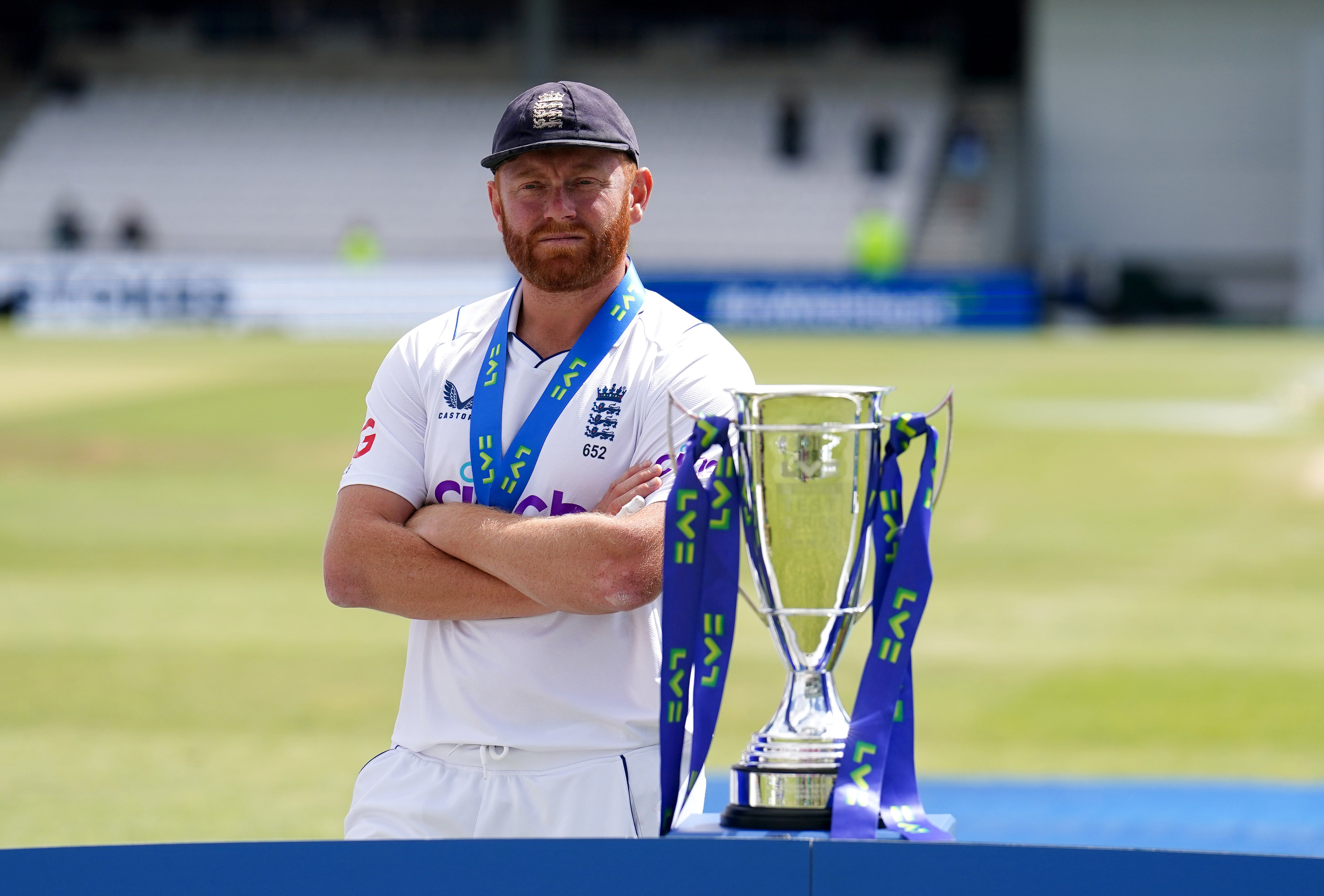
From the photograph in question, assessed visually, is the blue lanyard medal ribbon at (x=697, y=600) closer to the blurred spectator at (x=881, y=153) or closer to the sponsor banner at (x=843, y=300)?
the sponsor banner at (x=843, y=300)

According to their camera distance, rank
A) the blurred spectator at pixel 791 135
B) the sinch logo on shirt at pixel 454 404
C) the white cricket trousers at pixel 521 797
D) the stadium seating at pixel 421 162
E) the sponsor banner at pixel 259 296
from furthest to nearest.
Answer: the blurred spectator at pixel 791 135 < the stadium seating at pixel 421 162 < the sponsor banner at pixel 259 296 < the sinch logo on shirt at pixel 454 404 < the white cricket trousers at pixel 521 797

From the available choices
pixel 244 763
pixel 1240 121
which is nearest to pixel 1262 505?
pixel 244 763

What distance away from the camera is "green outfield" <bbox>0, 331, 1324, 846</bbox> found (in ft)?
23.2

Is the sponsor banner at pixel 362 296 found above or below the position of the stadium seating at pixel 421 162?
below

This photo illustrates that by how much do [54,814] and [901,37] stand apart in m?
41.1

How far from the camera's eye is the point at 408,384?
3.21 meters

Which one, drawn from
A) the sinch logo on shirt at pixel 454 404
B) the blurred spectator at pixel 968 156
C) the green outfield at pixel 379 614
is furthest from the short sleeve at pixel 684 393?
the blurred spectator at pixel 968 156

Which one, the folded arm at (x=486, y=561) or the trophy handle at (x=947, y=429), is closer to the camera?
the trophy handle at (x=947, y=429)

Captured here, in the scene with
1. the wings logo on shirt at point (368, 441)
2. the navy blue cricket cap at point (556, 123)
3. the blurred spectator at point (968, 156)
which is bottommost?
the wings logo on shirt at point (368, 441)

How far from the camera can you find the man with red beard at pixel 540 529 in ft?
9.68

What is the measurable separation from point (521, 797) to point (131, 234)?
36.6 metres

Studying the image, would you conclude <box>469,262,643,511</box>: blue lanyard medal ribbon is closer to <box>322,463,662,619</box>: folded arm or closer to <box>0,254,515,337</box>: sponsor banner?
<box>322,463,662,619</box>: folded arm

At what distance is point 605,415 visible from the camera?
3068 millimetres

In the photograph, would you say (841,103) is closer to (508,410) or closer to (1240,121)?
(1240,121)
